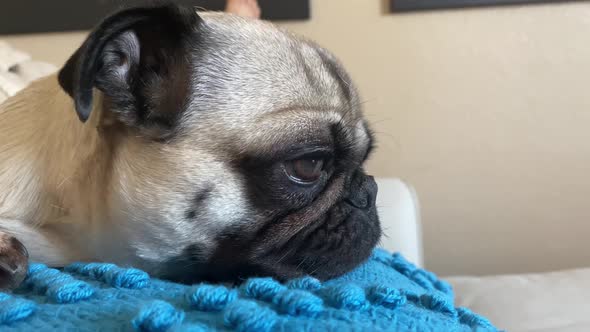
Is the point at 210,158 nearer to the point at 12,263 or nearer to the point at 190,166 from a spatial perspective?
the point at 190,166

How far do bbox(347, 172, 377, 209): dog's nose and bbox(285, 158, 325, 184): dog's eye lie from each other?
3.4 inches

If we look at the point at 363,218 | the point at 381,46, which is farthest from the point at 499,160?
the point at 363,218

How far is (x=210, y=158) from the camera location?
74 centimetres

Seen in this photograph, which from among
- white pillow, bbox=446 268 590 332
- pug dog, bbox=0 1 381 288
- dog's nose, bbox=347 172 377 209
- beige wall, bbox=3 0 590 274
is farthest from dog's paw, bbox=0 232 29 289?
beige wall, bbox=3 0 590 274

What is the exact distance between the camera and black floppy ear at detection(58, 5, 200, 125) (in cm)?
70

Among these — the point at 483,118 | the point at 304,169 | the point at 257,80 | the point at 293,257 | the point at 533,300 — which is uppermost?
the point at 257,80

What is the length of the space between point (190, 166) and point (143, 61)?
Result: 163 millimetres

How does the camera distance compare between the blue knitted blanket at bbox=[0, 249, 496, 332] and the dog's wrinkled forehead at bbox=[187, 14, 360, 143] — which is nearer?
the blue knitted blanket at bbox=[0, 249, 496, 332]

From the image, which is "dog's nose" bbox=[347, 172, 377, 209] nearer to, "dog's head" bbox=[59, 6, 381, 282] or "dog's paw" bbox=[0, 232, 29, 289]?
"dog's head" bbox=[59, 6, 381, 282]

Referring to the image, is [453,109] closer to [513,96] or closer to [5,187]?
[513,96]

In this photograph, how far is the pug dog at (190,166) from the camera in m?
0.74

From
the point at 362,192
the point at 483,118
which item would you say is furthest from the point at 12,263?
the point at 483,118

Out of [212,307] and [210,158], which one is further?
[210,158]

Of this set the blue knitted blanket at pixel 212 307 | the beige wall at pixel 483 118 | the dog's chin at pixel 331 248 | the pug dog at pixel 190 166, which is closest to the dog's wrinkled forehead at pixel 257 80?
the pug dog at pixel 190 166
